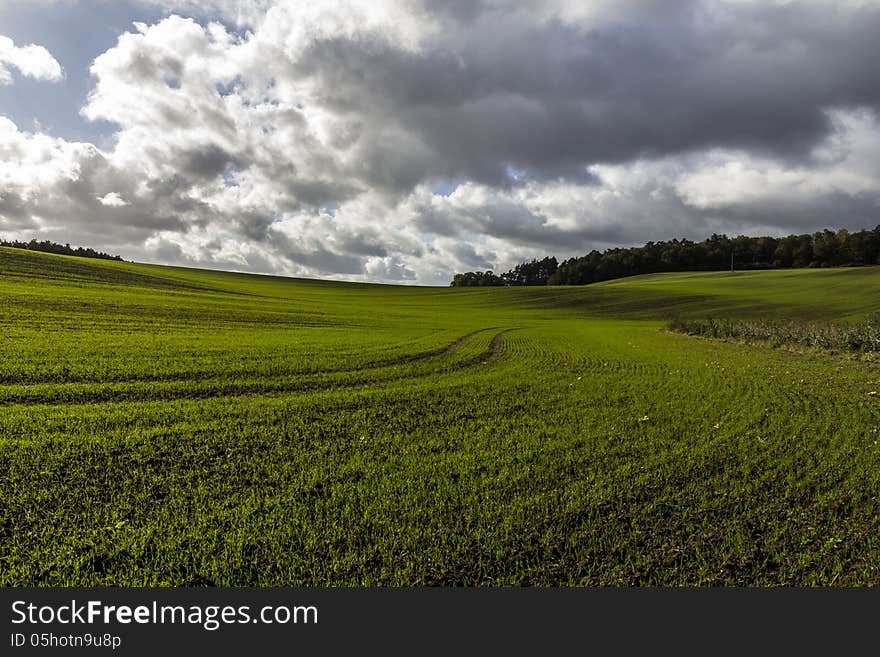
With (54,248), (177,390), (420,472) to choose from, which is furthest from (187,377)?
(54,248)

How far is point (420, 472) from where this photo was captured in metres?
8.59

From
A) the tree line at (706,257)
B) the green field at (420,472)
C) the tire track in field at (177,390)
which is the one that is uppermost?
the tree line at (706,257)

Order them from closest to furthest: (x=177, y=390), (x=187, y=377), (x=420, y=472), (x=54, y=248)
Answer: (x=420, y=472)
(x=177, y=390)
(x=187, y=377)
(x=54, y=248)

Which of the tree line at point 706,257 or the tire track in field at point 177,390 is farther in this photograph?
the tree line at point 706,257

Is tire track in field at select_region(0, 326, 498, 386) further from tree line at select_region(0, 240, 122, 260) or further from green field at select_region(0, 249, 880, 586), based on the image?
tree line at select_region(0, 240, 122, 260)

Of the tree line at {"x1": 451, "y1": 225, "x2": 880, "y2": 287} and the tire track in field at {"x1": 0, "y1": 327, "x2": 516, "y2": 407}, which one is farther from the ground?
the tree line at {"x1": 451, "y1": 225, "x2": 880, "y2": 287}

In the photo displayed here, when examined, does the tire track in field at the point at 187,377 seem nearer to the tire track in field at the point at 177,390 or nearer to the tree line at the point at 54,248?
the tire track in field at the point at 177,390

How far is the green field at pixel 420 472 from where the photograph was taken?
5.69m

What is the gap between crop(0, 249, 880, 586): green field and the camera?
569 centimetres

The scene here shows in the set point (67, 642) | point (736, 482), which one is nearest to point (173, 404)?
point (67, 642)

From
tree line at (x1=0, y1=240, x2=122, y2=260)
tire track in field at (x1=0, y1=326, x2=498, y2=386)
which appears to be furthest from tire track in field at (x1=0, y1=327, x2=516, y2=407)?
tree line at (x1=0, y1=240, x2=122, y2=260)

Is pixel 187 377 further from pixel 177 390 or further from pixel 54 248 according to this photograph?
pixel 54 248

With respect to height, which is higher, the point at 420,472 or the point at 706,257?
the point at 706,257

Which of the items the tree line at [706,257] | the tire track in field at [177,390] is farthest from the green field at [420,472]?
the tree line at [706,257]
